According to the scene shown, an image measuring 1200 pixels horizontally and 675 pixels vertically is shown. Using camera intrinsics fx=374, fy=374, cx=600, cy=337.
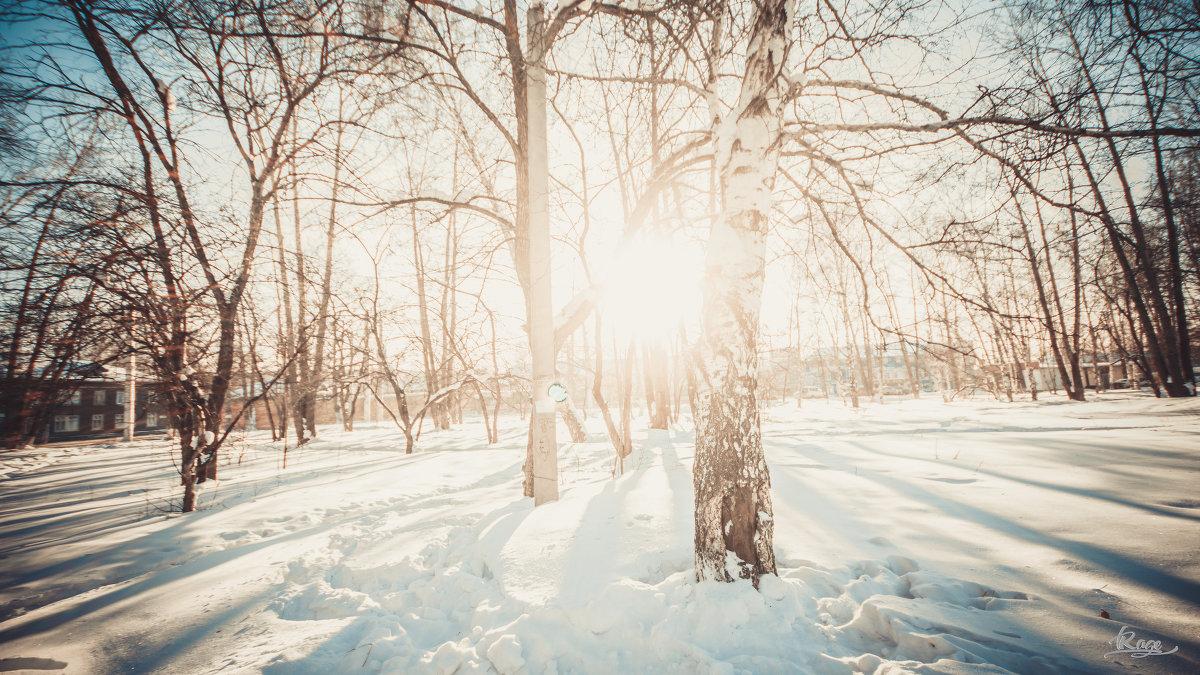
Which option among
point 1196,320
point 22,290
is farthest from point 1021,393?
point 22,290

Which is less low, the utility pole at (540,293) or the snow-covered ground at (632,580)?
the utility pole at (540,293)

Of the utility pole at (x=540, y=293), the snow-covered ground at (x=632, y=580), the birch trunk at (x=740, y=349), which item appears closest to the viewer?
the snow-covered ground at (x=632, y=580)

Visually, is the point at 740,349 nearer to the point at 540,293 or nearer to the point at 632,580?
the point at 632,580

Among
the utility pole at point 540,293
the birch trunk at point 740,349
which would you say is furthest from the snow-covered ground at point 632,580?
the utility pole at point 540,293

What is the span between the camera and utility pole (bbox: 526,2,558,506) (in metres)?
3.91

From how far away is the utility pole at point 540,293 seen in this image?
3912 millimetres

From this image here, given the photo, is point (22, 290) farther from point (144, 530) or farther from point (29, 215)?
point (144, 530)

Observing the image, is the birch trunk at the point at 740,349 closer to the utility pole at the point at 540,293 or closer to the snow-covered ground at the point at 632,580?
the snow-covered ground at the point at 632,580

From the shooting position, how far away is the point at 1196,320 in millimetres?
16422

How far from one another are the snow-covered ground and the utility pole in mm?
465

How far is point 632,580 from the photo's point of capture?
2.40 meters

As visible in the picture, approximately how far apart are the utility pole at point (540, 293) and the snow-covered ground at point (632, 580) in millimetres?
465

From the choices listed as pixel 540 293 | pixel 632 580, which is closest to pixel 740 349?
pixel 632 580

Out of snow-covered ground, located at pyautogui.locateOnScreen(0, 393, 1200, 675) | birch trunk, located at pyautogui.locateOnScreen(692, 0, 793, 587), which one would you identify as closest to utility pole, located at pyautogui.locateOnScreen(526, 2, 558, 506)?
snow-covered ground, located at pyautogui.locateOnScreen(0, 393, 1200, 675)
